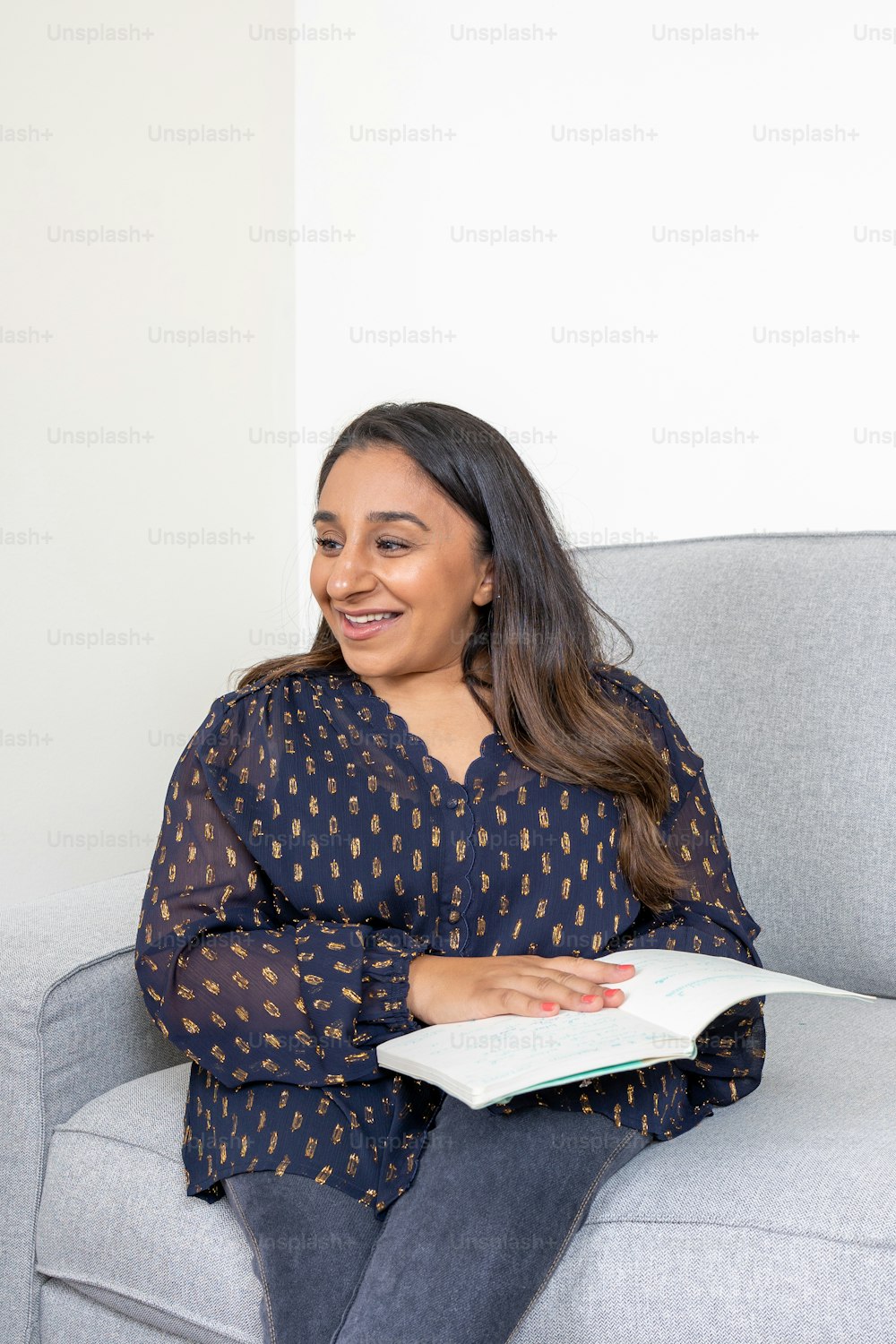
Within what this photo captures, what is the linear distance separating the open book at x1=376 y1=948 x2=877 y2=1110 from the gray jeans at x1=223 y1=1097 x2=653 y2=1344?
0.09m

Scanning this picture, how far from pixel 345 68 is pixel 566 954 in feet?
6.89

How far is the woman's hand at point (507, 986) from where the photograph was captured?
1.11 meters

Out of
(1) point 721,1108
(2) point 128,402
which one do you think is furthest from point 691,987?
(2) point 128,402

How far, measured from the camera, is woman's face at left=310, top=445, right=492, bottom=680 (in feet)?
4.52

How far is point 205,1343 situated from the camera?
1.16 m

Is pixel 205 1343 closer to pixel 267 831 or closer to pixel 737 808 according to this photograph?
Result: pixel 267 831

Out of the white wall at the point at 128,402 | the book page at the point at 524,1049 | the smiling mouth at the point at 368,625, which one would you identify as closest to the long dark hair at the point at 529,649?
the smiling mouth at the point at 368,625

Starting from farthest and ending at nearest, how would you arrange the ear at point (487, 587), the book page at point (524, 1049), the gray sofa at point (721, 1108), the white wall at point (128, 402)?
the white wall at point (128, 402)
the ear at point (487, 587)
the gray sofa at point (721, 1108)
the book page at point (524, 1049)

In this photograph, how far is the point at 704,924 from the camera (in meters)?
1.38

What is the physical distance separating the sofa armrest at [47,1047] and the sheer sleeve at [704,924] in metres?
0.53

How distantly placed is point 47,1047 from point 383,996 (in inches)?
14.7

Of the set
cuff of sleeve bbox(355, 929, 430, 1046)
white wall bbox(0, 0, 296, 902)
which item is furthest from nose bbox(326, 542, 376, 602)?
white wall bbox(0, 0, 296, 902)

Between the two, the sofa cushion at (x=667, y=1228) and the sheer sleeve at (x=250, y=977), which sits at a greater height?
the sheer sleeve at (x=250, y=977)

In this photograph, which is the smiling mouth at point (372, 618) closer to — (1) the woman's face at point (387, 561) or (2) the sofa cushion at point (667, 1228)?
(1) the woman's face at point (387, 561)
